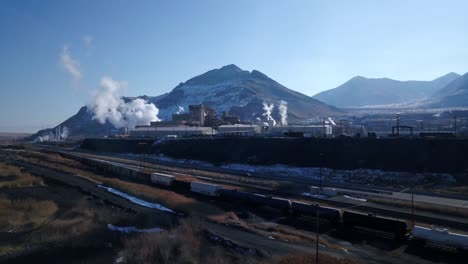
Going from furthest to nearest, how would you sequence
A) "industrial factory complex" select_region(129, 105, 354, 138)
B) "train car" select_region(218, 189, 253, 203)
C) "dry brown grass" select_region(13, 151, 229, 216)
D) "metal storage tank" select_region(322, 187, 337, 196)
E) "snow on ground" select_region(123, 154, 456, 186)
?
"industrial factory complex" select_region(129, 105, 354, 138)
"snow on ground" select_region(123, 154, 456, 186)
"metal storage tank" select_region(322, 187, 337, 196)
"train car" select_region(218, 189, 253, 203)
"dry brown grass" select_region(13, 151, 229, 216)

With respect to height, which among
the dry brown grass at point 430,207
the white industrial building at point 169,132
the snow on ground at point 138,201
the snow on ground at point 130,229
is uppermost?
the white industrial building at point 169,132

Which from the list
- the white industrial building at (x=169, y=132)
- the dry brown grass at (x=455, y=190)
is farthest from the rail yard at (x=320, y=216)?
the white industrial building at (x=169, y=132)

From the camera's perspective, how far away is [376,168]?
69500 millimetres

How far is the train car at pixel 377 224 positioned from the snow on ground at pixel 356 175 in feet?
88.1

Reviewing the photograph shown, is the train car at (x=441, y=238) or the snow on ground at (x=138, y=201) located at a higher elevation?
the train car at (x=441, y=238)

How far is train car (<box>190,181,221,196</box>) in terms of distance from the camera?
169 ft

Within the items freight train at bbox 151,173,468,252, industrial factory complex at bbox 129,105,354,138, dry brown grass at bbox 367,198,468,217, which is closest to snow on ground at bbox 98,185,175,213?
freight train at bbox 151,173,468,252

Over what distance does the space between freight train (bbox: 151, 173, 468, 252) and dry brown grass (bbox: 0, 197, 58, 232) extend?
60.9 feet

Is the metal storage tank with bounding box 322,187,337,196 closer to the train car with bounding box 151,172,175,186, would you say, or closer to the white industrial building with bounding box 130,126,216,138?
the train car with bounding box 151,172,175,186

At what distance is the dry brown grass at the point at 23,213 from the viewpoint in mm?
39312

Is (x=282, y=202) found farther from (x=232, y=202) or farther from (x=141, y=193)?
(x=141, y=193)

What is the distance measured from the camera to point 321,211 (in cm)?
3878

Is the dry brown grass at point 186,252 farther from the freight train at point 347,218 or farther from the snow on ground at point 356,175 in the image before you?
the snow on ground at point 356,175

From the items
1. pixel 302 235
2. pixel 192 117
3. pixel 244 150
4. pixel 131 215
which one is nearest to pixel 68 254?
pixel 131 215
